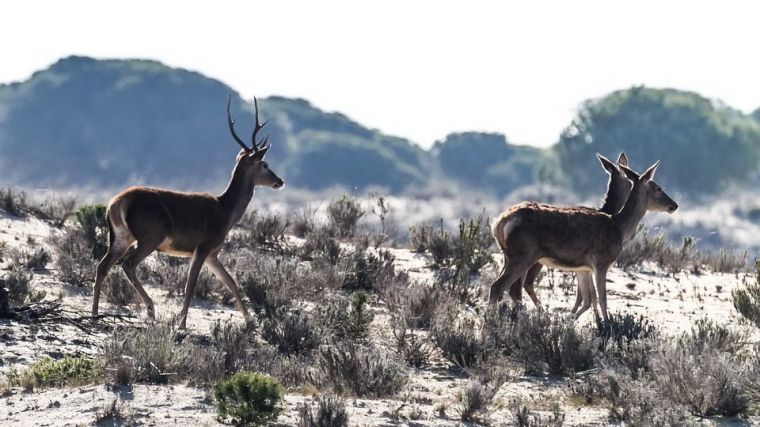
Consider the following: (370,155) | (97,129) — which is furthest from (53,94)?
(370,155)

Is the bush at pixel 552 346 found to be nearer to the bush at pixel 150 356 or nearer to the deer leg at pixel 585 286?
the deer leg at pixel 585 286

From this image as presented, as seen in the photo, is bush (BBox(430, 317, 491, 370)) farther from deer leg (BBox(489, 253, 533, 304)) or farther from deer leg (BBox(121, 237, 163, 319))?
deer leg (BBox(121, 237, 163, 319))

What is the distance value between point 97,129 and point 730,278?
95932 mm

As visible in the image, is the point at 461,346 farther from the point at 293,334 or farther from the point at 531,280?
the point at 531,280

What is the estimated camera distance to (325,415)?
8.30m

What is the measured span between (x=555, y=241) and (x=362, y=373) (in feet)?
13.8

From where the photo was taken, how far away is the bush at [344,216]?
21891mm

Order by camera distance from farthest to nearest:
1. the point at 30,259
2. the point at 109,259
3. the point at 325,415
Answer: the point at 30,259, the point at 109,259, the point at 325,415

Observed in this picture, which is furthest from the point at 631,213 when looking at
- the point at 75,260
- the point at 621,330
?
the point at 75,260

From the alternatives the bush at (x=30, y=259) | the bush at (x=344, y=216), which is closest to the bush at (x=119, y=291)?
the bush at (x=30, y=259)

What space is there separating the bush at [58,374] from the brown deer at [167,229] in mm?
2792

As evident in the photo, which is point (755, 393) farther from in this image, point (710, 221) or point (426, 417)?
point (710, 221)

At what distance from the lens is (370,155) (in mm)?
113125

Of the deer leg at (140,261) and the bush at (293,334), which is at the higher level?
the deer leg at (140,261)
